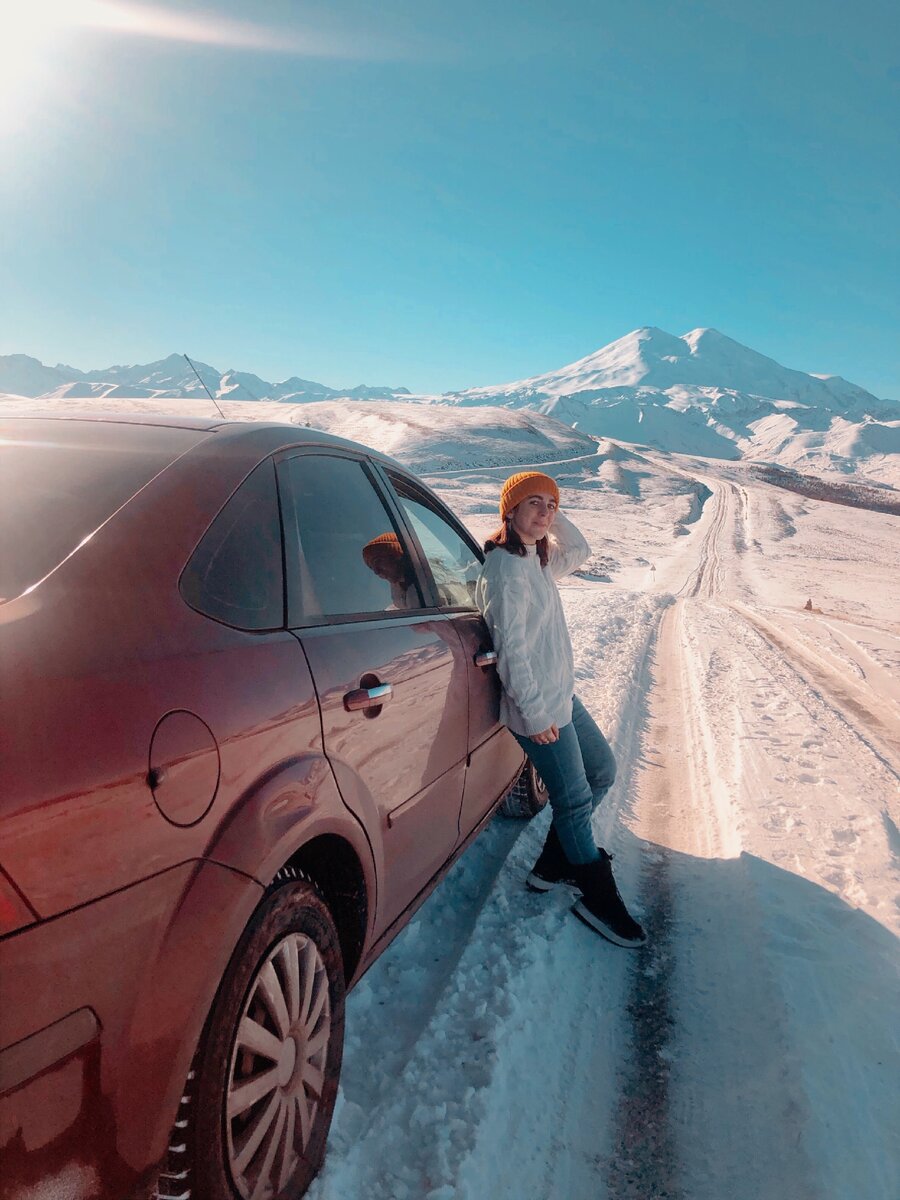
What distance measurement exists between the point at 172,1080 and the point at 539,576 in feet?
7.29

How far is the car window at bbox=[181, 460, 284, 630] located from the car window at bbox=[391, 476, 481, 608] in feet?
3.17

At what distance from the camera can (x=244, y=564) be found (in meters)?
1.71

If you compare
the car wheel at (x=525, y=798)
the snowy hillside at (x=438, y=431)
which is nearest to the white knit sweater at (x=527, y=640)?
the car wheel at (x=525, y=798)

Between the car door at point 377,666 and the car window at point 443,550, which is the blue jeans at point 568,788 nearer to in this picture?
the car door at point 377,666

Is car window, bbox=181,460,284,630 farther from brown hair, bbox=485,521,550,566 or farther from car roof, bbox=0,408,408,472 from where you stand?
brown hair, bbox=485,521,550,566

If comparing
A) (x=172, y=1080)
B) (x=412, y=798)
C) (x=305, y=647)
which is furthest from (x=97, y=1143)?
(x=412, y=798)

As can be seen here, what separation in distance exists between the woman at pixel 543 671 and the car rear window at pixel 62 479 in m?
1.42

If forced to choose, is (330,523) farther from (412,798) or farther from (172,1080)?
(172,1080)

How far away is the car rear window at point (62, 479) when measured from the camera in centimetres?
140

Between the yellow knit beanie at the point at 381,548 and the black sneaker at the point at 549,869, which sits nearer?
the yellow knit beanie at the point at 381,548

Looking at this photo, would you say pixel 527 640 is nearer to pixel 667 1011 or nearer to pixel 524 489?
pixel 524 489

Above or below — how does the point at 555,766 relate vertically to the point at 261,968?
below

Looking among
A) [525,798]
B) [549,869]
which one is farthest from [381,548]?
[525,798]

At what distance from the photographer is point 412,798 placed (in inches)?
89.8
